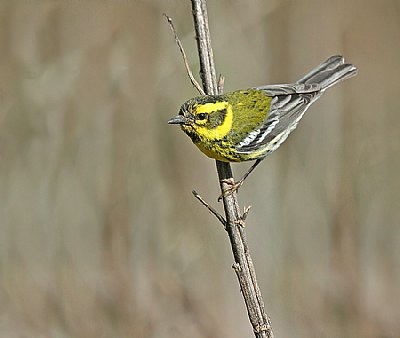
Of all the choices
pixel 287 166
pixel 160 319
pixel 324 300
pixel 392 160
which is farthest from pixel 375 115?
pixel 160 319

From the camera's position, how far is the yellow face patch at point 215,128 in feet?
13.4

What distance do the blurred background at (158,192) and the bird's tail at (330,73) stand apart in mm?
2516

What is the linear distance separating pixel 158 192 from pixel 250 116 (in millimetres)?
3807

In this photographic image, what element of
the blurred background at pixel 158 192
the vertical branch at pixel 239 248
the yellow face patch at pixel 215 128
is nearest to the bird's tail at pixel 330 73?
the yellow face patch at pixel 215 128

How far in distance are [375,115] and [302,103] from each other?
14.5 ft

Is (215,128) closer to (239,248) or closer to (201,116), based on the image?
(201,116)

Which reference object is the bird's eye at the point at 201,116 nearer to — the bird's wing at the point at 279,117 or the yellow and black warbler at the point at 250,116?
the yellow and black warbler at the point at 250,116

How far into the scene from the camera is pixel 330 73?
5.12 meters

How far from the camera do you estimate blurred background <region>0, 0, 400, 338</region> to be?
7801mm

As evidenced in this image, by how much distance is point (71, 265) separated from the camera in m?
8.49

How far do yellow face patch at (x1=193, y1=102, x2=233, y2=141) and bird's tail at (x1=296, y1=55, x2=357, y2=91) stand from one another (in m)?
0.89

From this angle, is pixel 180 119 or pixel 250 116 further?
pixel 250 116

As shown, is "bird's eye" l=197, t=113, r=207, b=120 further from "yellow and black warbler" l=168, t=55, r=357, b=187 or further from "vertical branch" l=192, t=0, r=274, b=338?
"vertical branch" l=192, t=0, r=274, b=338

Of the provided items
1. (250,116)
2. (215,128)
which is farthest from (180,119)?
(250,116)
